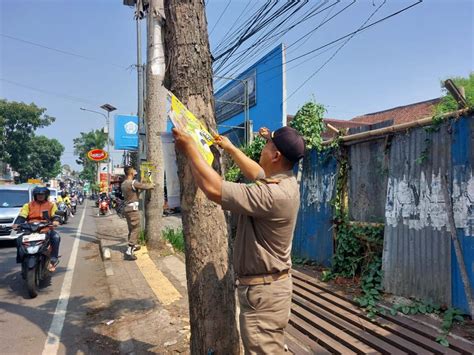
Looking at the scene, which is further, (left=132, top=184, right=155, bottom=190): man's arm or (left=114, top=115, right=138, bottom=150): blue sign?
(left=114, top=115, right=138, bottom=150): blue sign

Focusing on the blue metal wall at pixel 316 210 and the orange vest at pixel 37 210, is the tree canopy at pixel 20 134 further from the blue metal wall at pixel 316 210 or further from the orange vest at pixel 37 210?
the blue metal wall at pixel 316 210

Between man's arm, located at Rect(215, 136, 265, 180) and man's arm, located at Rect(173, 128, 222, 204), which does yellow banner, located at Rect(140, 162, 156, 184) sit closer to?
man's arm, located at Rect(215, 136, 265, 180)

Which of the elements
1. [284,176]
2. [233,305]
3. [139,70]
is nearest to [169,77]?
[284,176]

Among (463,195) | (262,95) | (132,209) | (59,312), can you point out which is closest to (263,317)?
(463,195)

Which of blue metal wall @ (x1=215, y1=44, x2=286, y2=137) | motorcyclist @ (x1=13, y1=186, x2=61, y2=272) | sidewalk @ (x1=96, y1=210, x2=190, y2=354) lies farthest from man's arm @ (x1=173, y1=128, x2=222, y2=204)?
blue metal wall @ (x1=215, y1=44, x2=286, y2=137)

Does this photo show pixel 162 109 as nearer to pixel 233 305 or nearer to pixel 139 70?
pixel 139 70

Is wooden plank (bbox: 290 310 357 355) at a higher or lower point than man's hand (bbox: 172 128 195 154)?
lower

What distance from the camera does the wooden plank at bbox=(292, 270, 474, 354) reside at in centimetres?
330

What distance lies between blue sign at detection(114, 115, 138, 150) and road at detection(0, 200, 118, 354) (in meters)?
10.2

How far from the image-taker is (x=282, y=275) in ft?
7.23

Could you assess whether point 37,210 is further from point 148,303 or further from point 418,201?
point 418,201

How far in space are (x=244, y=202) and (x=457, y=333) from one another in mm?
3028

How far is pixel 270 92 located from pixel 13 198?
323 inches

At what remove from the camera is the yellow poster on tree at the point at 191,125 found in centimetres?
215
